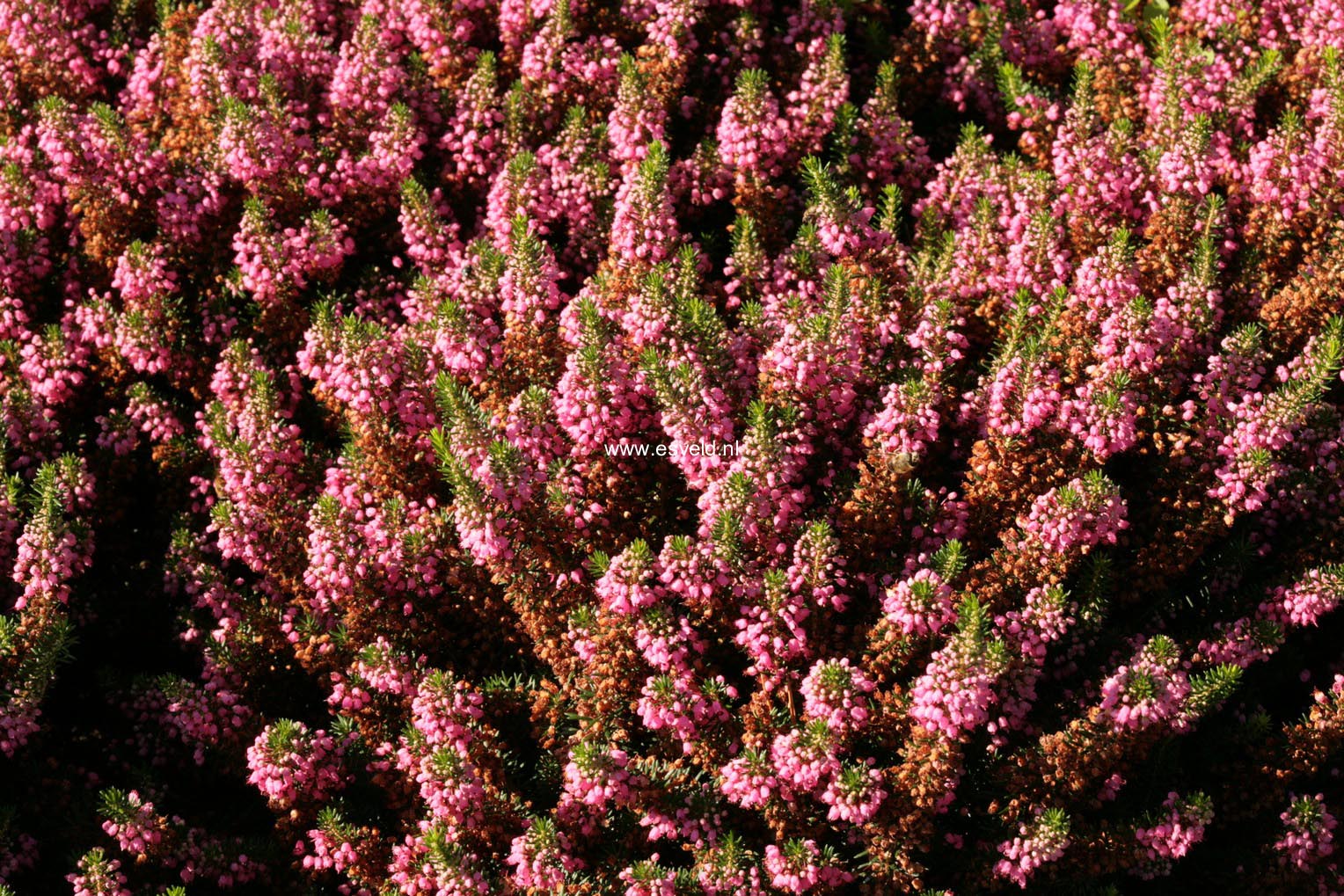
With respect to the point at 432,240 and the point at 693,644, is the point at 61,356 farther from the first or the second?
the point at 693,644

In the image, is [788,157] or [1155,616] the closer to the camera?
[1155,616]

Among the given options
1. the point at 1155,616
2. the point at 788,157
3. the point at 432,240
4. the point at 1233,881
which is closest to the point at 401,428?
the point at 432,240

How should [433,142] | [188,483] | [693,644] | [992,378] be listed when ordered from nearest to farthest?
[693,644], [992,378], [188,483], [433,142]

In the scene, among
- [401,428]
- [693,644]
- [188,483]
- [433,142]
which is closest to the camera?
[693,644]

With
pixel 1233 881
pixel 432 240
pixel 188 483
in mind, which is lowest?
pixel 1233 881

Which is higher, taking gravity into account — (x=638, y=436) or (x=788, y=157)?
(x=788, y=157)

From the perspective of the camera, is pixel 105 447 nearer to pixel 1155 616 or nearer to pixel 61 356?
pixel 61 356
